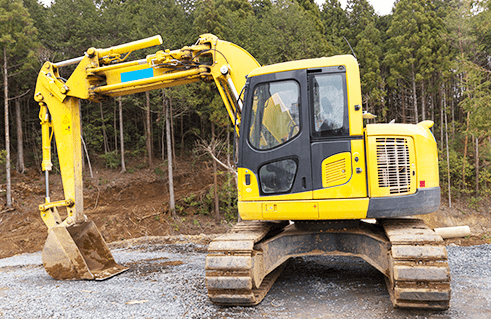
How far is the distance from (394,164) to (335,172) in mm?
736

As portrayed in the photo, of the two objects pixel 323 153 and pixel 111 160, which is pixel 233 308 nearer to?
pixel 323 153

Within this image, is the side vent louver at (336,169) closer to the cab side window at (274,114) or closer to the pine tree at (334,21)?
the cab side window at (274,114)

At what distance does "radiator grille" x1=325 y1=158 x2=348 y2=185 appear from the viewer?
4.31 meters

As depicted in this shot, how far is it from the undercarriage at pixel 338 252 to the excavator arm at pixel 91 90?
6.41 ft

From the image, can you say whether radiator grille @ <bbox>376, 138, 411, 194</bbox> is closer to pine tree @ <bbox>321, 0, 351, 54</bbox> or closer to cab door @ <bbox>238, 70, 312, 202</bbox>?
cab door @ <bbox>238, 70, 312, 202</bbox>

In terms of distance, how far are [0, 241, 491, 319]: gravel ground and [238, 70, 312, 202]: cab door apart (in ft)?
4.35

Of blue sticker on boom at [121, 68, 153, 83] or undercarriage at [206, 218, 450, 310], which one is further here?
blue sticker on boom at [121, 68, 153, 83]

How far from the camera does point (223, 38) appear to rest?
1967 centimetres

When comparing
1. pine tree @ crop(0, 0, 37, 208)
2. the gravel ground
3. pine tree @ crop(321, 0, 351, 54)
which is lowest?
the gravel ground

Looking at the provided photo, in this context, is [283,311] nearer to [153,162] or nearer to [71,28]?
[153,162]

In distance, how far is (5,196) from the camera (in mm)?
18406

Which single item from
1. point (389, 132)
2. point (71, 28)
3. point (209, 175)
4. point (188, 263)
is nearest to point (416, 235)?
point (389, 132)

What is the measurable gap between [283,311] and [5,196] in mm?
19058

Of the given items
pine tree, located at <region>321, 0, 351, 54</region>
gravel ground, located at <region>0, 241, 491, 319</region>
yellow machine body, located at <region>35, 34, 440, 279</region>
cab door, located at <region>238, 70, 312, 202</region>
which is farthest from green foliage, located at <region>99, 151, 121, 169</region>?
cab door, located at <region>238, 70, 312, 202</region>
